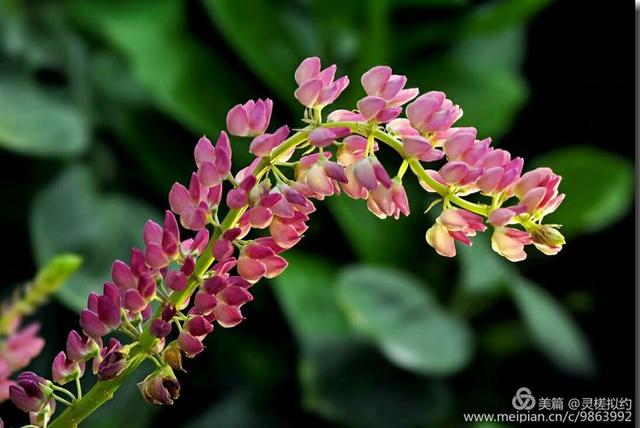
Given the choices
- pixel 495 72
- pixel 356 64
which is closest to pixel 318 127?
pixel 356 64

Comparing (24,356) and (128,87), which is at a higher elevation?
(128,87)

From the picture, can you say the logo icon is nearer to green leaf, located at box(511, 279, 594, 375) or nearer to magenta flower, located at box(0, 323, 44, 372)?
green leaf, located at box(511, 279, 594, 375)

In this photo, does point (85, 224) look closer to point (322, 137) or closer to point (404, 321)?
point (404, 321)

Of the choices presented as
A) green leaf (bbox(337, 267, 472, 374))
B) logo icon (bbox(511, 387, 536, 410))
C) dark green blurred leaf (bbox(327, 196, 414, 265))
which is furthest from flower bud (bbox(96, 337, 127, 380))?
dark green blurred leaf (bbox(327, 196, 414, 265))

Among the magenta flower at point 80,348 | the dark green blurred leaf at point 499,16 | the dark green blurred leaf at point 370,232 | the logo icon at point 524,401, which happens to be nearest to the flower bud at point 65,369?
the magenta flower at point 80,348

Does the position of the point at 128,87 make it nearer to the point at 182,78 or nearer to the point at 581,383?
the point at 182,78

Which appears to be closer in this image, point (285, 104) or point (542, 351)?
point (542, 351)
